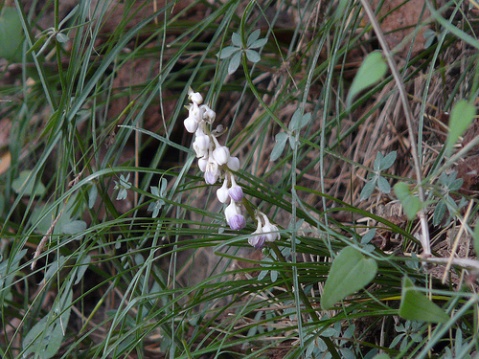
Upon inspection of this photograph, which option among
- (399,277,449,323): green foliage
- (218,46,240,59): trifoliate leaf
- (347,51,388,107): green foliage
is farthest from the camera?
(218,46,240,59): trifoliate leaf

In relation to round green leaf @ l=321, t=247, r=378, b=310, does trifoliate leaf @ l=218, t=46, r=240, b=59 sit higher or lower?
higher

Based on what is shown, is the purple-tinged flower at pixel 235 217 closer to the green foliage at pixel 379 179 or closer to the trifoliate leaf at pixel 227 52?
the green foliage at pixel 379 179

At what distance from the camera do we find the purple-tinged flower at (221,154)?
106cm

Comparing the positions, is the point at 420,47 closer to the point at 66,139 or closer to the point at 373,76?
the point at 66,139

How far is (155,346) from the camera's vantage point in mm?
1917

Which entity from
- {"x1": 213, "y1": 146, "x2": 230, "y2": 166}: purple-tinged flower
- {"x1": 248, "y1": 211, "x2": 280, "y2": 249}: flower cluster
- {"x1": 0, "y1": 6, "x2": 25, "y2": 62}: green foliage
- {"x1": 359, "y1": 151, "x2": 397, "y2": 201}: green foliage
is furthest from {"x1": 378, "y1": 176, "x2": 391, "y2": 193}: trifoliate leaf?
{"x1": 0, "y1": 6, "x2": 25, "y2": 62}: green foliage

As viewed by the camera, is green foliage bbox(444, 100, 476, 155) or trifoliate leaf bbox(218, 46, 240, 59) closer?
green foliage bbox(444, 100, 476, 155)

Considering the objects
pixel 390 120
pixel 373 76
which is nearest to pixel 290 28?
pixel 390 120

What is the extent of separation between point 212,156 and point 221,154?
0.09ft

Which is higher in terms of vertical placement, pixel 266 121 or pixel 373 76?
pixel 373 76

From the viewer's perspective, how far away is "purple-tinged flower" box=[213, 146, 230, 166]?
106 centimetres

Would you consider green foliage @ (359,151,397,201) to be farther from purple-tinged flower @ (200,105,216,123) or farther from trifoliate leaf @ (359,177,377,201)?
purple-tinged flower @ (200,105,216,123)

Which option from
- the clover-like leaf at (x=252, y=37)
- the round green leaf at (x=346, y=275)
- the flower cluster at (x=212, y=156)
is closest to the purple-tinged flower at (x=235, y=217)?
the flower cluster at (x=212, y=156)

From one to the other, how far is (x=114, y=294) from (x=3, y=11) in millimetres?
948
